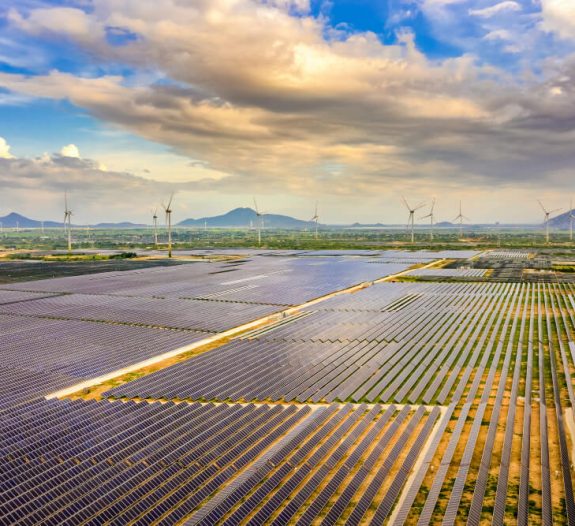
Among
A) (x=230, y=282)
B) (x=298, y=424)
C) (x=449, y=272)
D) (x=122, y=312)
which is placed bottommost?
(x=298, y=424)

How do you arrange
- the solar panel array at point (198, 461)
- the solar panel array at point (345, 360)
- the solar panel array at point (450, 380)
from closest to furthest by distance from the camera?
the solar panel array at point (198, 461) → the solar panel array at point (450, 380) → the solar panel array at point (345, 360)

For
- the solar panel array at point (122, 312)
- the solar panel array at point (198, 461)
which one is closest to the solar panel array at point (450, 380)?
the solar panel array at point (198, 461)

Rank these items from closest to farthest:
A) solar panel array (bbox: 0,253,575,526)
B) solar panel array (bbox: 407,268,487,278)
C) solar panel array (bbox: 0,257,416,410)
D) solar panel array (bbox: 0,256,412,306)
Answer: solar panel array (bbox: 0,253,575,526)
solar panel array (bbox: 0,257,416,410)
solar panel array (bbox: 0,256,412,306)
solar panel array (bbox: 407,268,487,278)

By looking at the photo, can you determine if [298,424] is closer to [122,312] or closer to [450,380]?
[450,380]

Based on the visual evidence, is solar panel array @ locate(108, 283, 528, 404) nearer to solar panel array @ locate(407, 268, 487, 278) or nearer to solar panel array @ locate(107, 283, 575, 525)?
solar panel array @ locate(107, 283, 575, 525)

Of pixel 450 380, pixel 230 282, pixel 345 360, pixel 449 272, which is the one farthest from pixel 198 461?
pixel 449 272

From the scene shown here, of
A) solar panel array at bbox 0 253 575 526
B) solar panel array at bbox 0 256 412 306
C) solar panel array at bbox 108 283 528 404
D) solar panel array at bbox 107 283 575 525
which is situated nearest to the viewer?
solar panel array at bbox 0 253 575 526

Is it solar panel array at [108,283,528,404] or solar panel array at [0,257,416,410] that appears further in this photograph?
solar panel array at [0,257,416,410]

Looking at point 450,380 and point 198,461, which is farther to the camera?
point 450,380

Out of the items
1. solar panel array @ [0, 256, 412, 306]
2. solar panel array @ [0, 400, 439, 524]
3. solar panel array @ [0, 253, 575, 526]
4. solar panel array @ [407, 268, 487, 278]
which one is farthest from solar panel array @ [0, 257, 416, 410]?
solar panel array @ [407, 268, 487, 278]

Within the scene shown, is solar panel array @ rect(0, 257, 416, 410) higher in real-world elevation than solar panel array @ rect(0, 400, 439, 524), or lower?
higher

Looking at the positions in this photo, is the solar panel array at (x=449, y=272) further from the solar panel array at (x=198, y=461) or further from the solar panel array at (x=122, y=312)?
the solar panel array at (x=198, y=461)

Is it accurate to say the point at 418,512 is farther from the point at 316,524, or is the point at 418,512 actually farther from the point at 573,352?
the point at 573,352
